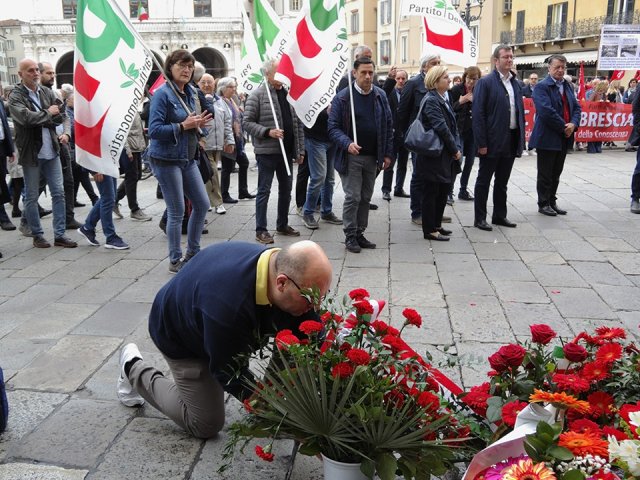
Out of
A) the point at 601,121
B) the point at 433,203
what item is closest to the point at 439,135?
the point at 433,203

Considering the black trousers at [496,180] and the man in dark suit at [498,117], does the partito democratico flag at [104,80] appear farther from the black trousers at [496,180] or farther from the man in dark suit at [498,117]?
the black trousers at [496,180]

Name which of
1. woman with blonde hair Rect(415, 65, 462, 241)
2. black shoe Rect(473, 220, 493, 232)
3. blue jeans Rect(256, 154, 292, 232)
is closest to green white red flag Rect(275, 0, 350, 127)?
blue jeans Rect(256, 154, 292, 232)

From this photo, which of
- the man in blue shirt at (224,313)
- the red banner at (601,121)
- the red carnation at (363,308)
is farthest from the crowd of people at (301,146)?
the red banner at (601,121)

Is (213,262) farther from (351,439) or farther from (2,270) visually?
(2,270)

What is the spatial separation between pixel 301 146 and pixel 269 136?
19.8 inches

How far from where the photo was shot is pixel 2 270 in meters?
5.91

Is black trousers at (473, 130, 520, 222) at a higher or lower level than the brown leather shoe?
higher

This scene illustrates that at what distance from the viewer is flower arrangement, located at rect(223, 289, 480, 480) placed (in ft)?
6.86

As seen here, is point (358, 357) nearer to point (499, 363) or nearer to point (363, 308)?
point (363, 308)

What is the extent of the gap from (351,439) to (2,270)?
194 inches

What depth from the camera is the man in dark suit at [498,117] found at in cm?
686

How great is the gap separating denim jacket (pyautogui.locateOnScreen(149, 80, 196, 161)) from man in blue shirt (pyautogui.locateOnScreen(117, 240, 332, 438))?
8.75 ft

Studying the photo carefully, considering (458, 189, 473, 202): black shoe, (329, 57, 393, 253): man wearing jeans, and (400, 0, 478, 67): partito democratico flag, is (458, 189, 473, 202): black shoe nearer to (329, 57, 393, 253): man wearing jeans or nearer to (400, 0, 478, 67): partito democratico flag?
(400, 0, 478, 67): partito democratico flag

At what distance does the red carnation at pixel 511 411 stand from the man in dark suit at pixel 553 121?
5.99 meters
